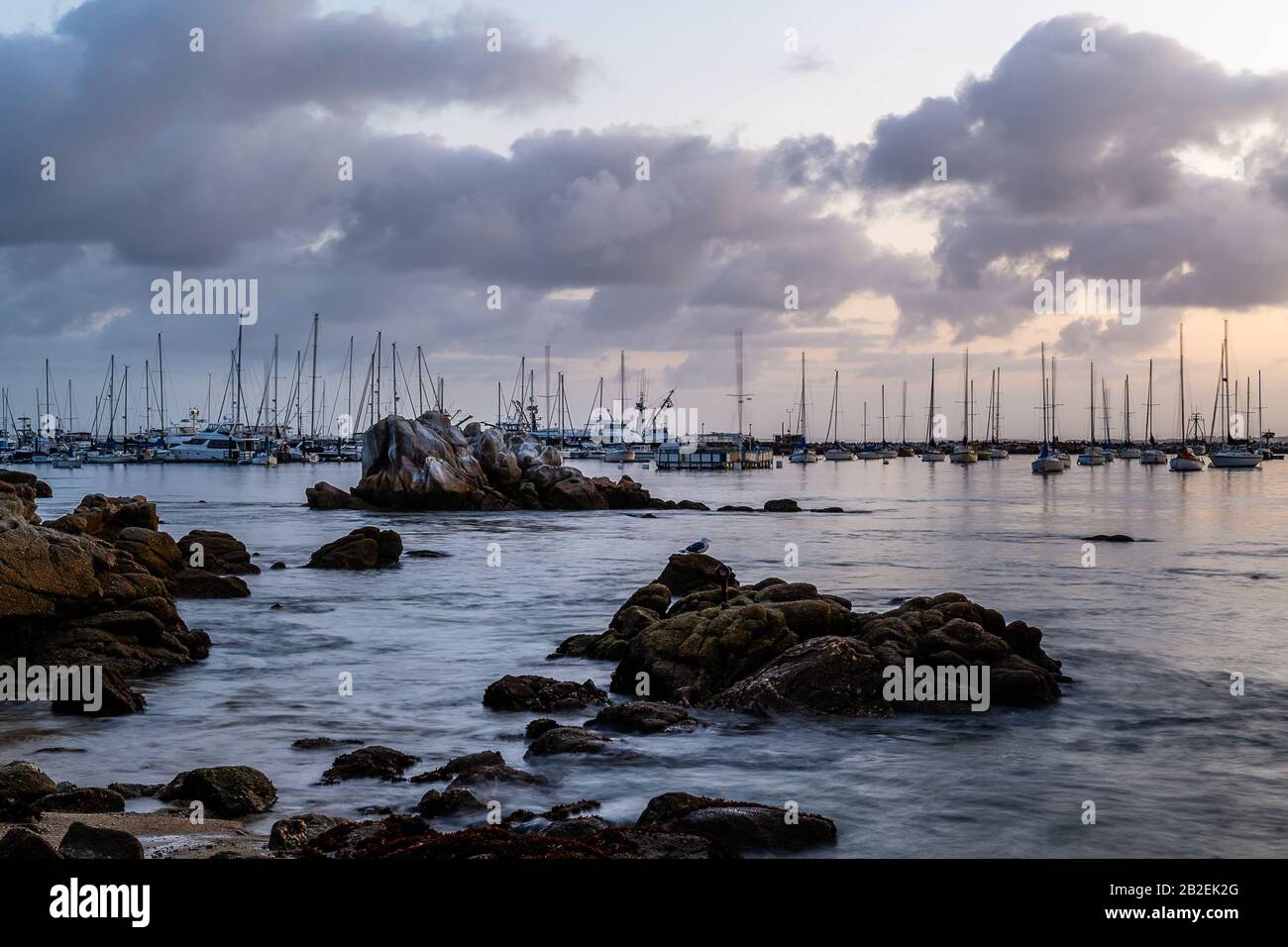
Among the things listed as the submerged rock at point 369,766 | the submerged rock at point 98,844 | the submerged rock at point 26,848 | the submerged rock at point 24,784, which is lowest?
the submerged rock at point 369,766

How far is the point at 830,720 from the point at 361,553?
27.5 meters

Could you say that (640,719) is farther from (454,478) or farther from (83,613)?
(454,478)

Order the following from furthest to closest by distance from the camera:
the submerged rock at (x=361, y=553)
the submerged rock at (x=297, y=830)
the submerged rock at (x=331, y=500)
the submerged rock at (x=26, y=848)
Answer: the submerged rock at (x=331, y=500)
the submerged rock at (x=361, y=553)
the submerged rock at (x=297, y=830)
the submerged rock at (x=26, y=848)

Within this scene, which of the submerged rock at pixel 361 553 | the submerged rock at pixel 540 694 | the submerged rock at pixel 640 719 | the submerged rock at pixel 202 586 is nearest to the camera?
the submerged rock at pixel 640 719

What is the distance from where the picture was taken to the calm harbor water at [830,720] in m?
13.8

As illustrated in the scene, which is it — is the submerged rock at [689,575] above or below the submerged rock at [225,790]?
above

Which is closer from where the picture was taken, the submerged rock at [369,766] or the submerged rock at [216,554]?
the submerged rock at [369,766]

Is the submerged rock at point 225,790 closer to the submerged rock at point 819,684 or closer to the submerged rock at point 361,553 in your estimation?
the submerged rock at point 819,684

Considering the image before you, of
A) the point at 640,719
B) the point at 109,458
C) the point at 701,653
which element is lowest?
the point at 640,719

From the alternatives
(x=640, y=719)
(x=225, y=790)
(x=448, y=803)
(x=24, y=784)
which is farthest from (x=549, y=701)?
(x=24, y=784)

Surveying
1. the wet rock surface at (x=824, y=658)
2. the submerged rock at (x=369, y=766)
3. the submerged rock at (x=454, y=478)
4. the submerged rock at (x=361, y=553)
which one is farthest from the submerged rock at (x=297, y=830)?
the submerged rock at (x=454, y=478)

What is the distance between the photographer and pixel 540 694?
18938 mm

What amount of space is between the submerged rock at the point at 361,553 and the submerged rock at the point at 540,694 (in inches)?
914
